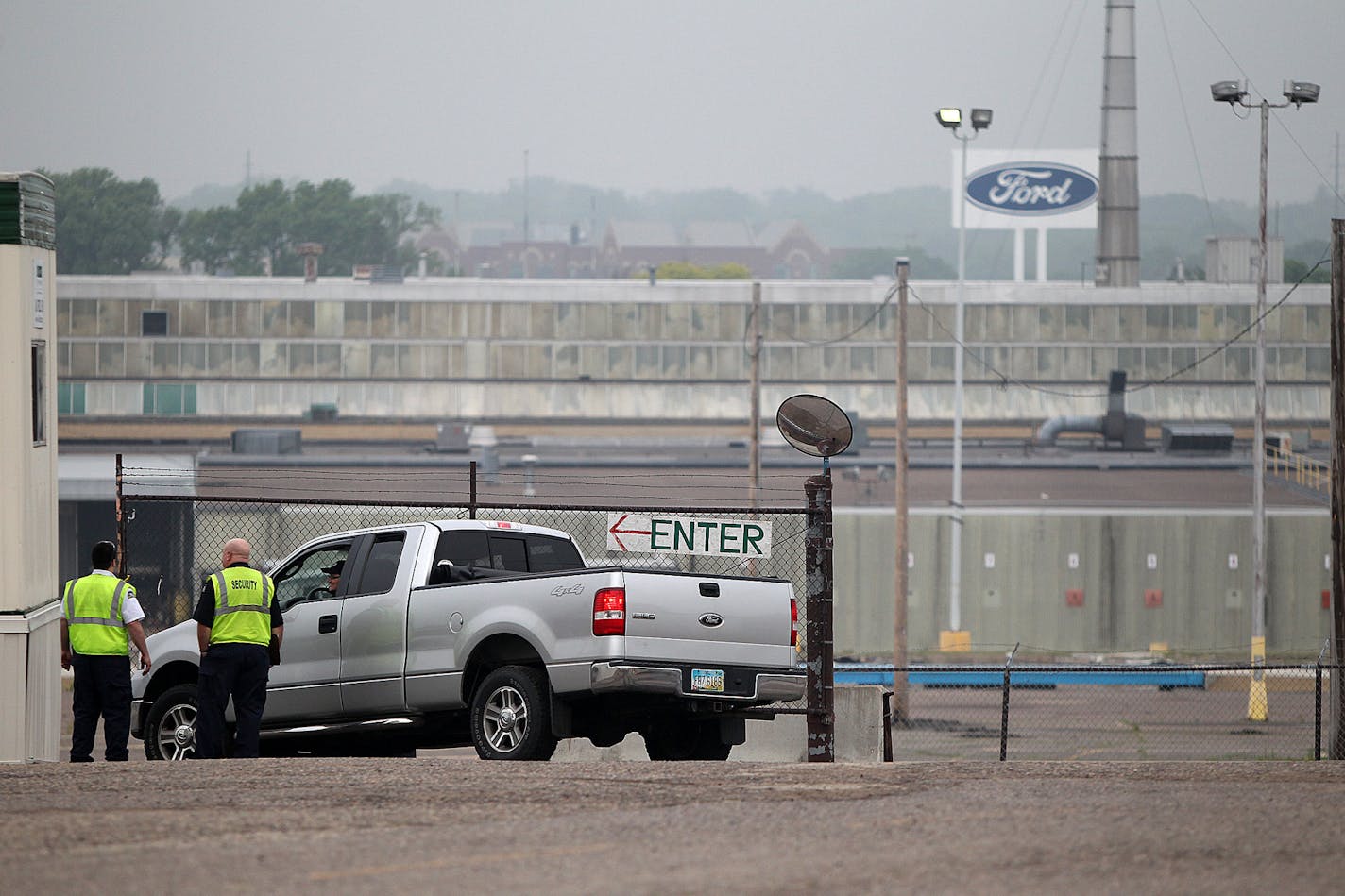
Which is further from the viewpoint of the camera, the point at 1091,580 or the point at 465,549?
the point at 1091,580

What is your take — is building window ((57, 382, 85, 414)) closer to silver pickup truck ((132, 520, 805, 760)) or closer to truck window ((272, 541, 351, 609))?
silver pickup truck ((132, 520, 805, 760))

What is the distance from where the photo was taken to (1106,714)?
33.3 m

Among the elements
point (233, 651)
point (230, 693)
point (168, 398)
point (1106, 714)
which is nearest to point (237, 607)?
point (233, 651)

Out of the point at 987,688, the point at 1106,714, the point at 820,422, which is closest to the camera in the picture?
the point at 820,422

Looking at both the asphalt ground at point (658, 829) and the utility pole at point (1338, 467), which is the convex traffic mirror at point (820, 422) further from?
the utility pole at point (1338, 467)

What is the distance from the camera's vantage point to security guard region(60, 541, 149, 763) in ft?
44.4

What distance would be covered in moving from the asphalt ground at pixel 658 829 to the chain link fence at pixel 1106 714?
7.47 m

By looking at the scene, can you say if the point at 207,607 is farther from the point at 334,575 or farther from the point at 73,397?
the point at 73,397

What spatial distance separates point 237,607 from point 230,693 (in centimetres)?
71

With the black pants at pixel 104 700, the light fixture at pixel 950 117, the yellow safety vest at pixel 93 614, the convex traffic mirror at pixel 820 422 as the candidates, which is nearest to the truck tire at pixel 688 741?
the convex traffic mirror at pixel 820 422

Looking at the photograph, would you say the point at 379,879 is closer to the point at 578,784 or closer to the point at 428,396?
the point at 578,784

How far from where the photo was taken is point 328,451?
7081 cm

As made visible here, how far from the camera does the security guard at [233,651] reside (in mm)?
13172

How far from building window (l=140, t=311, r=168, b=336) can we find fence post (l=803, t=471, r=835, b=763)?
237 ft
